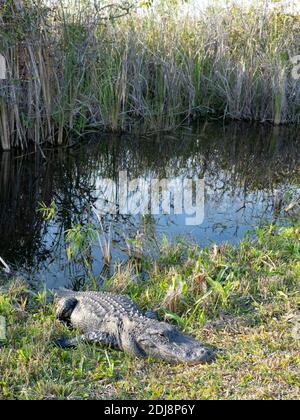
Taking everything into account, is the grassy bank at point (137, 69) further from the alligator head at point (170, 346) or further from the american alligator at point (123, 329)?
the alligator head at point (170, 346)

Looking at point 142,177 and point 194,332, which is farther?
point 142,177

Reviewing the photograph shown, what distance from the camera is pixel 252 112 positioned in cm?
887

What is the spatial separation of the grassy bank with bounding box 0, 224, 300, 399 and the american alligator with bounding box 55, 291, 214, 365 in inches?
2.7

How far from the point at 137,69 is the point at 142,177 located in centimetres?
217

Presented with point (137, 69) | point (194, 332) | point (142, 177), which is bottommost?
point (194, 332)

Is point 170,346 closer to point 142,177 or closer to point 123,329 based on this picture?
point 123,329

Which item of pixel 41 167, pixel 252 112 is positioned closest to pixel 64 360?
pixel 41 167

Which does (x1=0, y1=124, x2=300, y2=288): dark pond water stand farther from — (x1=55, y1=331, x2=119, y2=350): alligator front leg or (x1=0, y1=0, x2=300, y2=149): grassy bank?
(x1=55, y1=331, x2=119, y2=350): alligator front leg

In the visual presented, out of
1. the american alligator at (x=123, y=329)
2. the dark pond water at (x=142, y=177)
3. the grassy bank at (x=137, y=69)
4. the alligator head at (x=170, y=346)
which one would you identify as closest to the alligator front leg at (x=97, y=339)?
the american alligator at (x=123, y=329)

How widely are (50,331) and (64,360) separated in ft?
0.73

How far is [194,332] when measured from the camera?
310cm

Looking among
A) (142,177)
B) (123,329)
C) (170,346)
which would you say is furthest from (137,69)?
(170,346)

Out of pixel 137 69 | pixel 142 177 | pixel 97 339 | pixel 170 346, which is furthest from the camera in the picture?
pixel 137 69

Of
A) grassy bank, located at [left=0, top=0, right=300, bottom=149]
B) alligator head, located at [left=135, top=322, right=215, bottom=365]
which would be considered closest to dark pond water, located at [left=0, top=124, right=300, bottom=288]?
grassy bank, located at [left=0, top=0, right=300, bottom=149]
